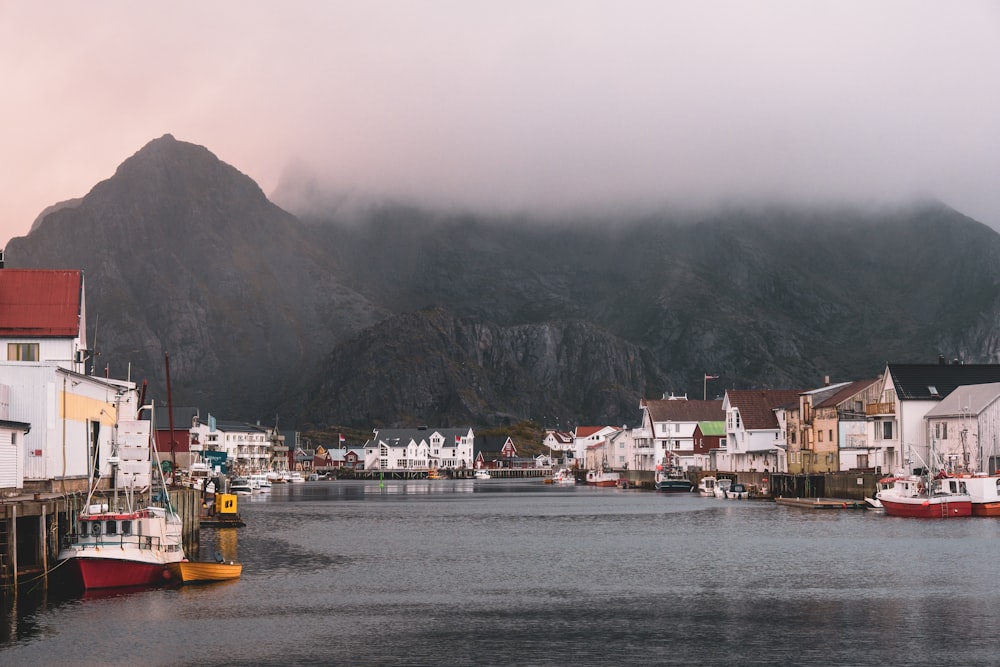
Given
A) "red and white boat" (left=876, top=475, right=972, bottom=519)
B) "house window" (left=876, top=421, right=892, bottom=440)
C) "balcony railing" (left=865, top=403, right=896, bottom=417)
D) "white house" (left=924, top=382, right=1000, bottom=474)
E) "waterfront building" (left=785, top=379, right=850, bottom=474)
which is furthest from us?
"waterfront building" (left=785, top=379, right=850, bottom=474)

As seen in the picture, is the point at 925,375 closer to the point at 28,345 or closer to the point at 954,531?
the point at 954,531

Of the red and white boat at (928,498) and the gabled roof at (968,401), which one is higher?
the gabled roof at (968,401)

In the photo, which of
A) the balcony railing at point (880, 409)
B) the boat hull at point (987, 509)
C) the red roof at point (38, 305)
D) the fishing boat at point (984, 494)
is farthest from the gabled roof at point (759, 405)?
the red roof at point (38, 305)

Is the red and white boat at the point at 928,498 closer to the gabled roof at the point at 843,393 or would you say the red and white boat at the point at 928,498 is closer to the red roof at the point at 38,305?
the gabled roof at the point at 843,393

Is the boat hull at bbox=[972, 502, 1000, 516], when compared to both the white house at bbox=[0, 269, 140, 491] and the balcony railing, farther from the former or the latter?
the white house at bbox=[0, 269, 140, 491]

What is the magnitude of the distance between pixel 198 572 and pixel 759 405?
131845mm

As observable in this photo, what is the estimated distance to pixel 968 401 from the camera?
12225cm

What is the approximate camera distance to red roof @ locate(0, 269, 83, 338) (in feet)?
268

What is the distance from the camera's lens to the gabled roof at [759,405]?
179750mm

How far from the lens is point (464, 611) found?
55.3 meters

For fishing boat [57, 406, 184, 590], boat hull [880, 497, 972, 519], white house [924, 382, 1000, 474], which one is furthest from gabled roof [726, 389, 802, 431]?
fishing boat [57, 406, 184, 590]

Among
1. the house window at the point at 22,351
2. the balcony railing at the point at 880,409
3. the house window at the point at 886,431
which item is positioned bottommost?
the house window at the point at 886,431

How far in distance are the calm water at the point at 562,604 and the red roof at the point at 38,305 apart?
19044mm

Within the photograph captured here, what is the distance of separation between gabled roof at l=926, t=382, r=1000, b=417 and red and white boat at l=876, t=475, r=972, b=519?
35.3ft
